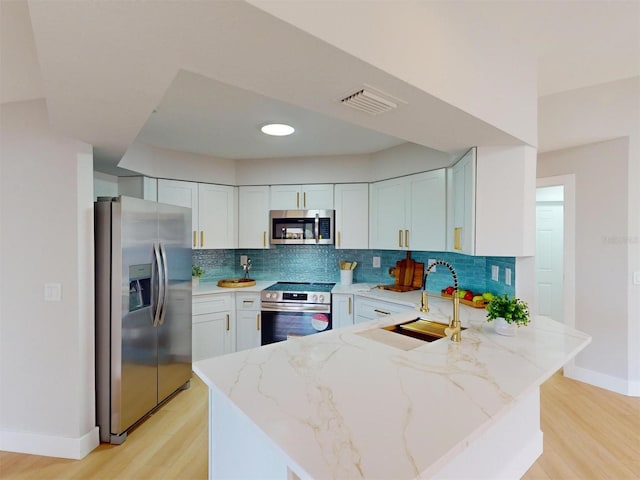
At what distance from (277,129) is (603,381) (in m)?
3.75

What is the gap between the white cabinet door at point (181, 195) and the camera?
3.44 m

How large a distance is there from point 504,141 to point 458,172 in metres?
0.60

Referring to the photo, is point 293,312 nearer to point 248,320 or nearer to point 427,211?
point 248,320

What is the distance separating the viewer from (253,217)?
12.9ft

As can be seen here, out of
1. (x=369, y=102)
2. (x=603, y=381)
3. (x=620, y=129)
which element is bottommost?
(x=603, y=381)

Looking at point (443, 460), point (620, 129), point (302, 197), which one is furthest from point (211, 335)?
point (620, 129)

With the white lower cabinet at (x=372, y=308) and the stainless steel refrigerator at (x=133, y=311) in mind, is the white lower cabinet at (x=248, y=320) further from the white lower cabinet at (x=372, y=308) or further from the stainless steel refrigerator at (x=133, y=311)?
the white lower cabinet at (x=372, y=308)

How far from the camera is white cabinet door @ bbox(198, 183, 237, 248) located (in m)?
3.69

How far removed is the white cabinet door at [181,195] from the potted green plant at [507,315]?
114 inches

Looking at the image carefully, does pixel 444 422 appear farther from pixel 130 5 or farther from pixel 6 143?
pixel 6 143

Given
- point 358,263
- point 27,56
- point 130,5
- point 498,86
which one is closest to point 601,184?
point 498,86

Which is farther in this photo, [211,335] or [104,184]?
[211,335]

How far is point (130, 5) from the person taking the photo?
32.9 inches

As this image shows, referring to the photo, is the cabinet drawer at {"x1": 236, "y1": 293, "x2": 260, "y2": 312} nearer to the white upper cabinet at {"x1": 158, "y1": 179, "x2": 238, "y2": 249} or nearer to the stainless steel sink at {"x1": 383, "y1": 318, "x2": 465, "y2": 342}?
the white upper cabinet at {"x1": 158, "y1": 179, "x2": 238, "y2": 249}
